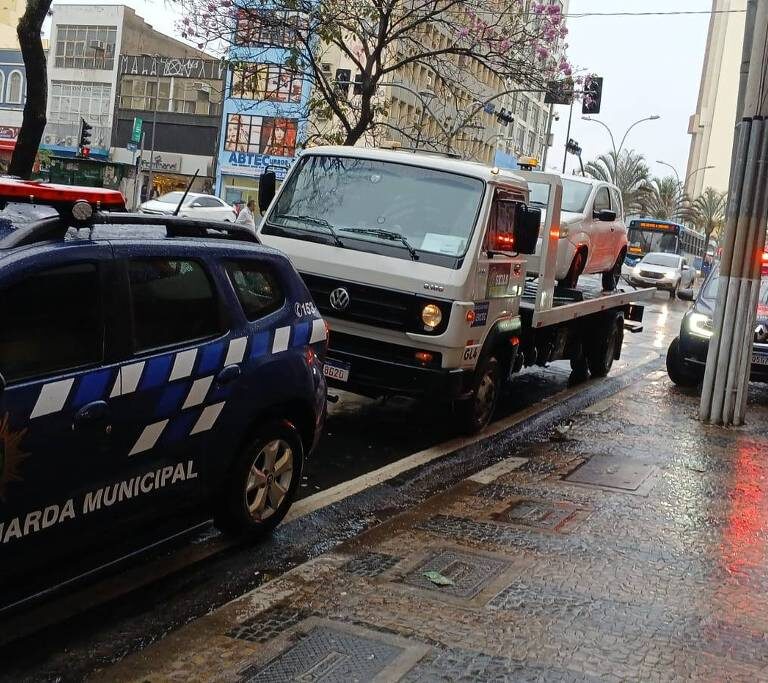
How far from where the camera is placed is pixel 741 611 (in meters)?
5.09

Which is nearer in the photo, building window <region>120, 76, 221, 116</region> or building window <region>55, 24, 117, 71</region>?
building window <region>120, 76, 221, 116</region>

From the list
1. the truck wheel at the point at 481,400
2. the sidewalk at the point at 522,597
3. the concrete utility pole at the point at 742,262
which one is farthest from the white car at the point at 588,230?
the sidewalk at the point at 522,597

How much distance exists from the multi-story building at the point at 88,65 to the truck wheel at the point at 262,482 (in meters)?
56.9

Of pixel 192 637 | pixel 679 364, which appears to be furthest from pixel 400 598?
pixel 679 364

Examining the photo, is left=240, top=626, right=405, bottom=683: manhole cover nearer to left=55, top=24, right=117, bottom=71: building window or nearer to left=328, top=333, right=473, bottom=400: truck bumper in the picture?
left=328, top=333, right=473, bottom=400: truck bumper

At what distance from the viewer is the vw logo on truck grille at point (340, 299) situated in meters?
8.30

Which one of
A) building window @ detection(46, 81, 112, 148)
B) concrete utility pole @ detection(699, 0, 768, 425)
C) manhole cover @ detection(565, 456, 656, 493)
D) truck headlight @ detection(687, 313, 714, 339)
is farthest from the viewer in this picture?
building window @ detection(46, 81, 112, 148)

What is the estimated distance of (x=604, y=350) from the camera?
13727mm

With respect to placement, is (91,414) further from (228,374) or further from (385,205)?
(385,205)

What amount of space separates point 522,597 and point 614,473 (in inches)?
130

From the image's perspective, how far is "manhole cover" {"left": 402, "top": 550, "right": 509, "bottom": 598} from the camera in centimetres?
508

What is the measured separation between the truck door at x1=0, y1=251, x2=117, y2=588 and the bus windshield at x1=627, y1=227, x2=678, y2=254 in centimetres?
4506

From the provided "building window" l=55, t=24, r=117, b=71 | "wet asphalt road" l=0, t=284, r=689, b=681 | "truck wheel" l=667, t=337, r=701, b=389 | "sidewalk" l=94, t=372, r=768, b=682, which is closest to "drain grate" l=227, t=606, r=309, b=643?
"sidewalk" l=94, t=372, r=768, b=682

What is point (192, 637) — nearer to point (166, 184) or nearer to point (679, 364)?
point (679, 364)
